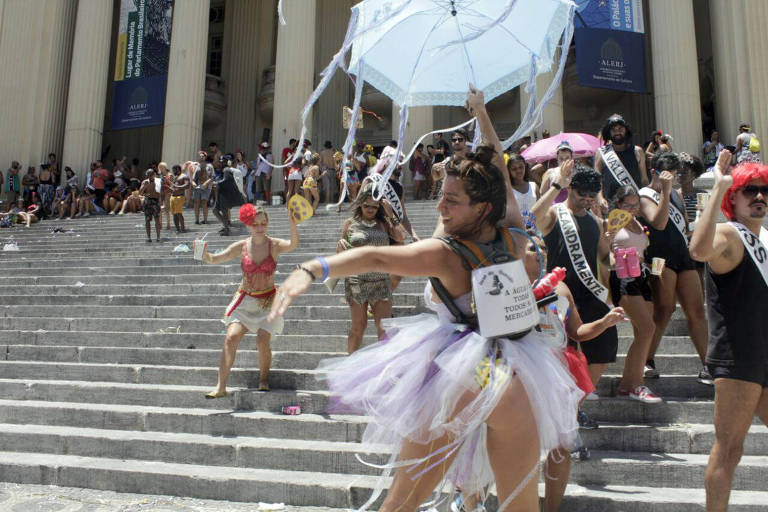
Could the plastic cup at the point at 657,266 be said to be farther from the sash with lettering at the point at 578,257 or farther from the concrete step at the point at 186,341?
the concrete step at the point at 186,341

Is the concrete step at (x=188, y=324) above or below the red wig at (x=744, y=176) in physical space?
below

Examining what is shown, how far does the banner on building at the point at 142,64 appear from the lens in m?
21.0

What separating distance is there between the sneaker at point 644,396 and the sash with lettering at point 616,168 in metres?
1.94

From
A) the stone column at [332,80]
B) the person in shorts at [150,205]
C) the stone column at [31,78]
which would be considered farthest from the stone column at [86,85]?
the person in shorts at [150,205]

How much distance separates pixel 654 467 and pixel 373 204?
3.18 meters

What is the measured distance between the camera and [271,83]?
2461cm

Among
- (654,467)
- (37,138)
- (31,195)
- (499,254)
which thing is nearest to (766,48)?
(654,467)

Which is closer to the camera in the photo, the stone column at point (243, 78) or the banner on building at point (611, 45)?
the banner on building at point (611, 45)

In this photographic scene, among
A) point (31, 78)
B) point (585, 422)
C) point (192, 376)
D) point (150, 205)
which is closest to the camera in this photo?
point (585, 422)

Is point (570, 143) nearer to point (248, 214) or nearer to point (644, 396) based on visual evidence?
point (644, 396)

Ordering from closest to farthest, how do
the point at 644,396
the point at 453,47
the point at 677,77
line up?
the point at 453,47, the point at 644,396, the point at 677,77

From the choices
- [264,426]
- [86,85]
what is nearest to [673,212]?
[264,426]

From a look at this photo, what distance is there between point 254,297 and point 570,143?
419 centimetres

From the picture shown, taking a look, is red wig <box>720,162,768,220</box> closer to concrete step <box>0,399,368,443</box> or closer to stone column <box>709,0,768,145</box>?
concrete step <box>0,399,368,443</box>
